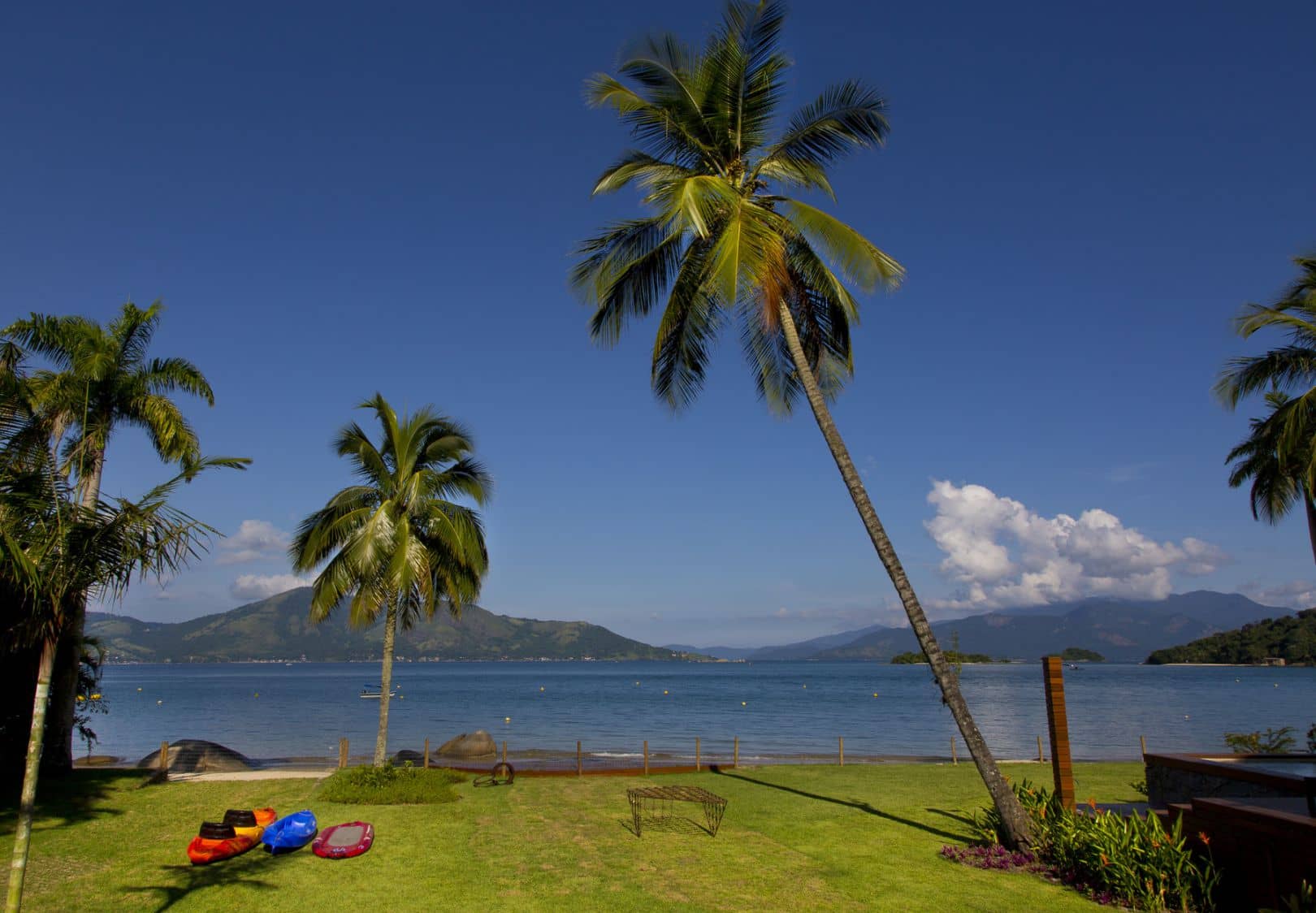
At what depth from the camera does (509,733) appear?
2251 inches

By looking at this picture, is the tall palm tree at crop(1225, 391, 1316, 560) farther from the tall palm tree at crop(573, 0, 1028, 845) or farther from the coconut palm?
the coconut palm

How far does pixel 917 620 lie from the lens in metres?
12.4

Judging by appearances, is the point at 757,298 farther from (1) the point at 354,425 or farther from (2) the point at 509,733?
(2) the point at 509,733

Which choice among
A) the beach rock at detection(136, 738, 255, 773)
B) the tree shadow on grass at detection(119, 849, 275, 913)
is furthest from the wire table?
the beach rock at detection(136, 738, 255, 773)

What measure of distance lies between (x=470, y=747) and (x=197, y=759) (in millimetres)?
11230

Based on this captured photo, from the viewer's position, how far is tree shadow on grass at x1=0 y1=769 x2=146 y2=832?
571 inches

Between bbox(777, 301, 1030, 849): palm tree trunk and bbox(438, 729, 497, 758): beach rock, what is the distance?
2646 cm

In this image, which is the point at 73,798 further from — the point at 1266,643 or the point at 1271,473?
the point at 1266,643

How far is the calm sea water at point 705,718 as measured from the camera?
156 feet

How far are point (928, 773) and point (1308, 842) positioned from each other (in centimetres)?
1609

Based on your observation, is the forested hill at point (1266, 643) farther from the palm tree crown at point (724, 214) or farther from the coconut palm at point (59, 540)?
the coconut palm at point (59, 540)

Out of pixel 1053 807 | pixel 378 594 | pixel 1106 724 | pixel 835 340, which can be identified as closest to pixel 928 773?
pixel 1053 807

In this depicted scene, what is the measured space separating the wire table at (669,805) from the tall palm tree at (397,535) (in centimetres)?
681

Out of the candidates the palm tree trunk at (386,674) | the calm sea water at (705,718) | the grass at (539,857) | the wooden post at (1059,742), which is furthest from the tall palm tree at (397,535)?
the calm sea water at (705,718)
